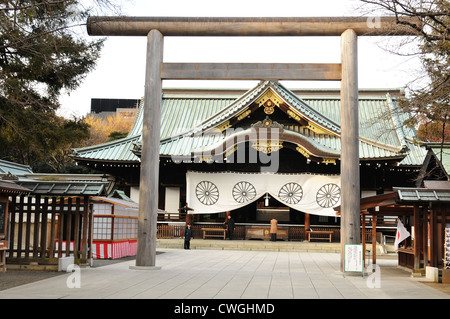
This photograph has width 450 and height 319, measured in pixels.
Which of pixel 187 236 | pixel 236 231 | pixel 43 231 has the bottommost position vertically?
pixel 187 236

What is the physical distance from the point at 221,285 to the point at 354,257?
358 centimetres

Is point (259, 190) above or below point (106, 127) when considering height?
below

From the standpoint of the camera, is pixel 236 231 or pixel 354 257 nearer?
pixel 354 257

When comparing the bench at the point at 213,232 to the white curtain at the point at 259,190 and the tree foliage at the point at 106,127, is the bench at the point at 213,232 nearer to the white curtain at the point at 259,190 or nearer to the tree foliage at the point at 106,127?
the white curtain at the point at 259,190

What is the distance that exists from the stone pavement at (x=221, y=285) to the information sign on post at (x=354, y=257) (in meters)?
0.23

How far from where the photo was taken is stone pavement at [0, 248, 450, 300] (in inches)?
361

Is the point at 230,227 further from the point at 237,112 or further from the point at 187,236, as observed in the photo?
the point at 237,112

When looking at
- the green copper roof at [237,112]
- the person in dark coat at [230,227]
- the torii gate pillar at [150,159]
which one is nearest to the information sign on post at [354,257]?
the torii gate pillar at [150,159]

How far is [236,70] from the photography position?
44.7 ft

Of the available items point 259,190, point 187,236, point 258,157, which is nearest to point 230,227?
point 259,190

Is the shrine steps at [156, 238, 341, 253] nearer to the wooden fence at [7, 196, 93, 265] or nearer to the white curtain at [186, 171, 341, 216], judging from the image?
the white curtain at [186, 171, 341, 216]

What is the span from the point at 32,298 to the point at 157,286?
2.50m

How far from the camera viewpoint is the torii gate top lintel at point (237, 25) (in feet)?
43.9
